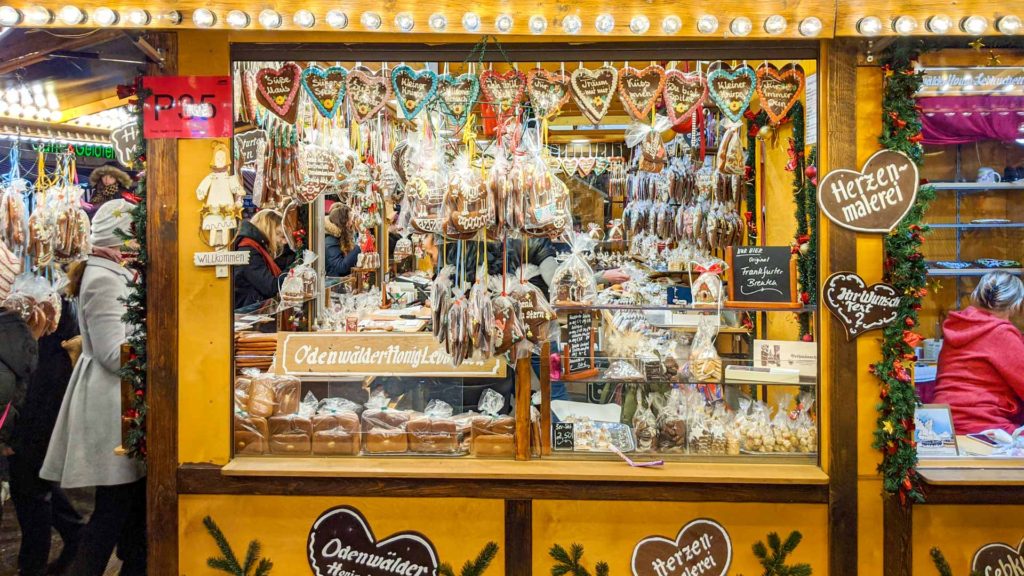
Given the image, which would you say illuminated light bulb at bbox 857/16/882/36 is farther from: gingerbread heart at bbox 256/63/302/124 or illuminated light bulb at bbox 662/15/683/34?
gingerbread heart at bbox 256/63/302/124

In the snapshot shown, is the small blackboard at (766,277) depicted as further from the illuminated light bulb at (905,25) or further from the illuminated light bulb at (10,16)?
the illuminated light bulb at (10,16)

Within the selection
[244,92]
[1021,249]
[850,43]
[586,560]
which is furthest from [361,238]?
[1021,249]

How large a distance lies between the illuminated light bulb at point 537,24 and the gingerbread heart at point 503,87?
35 cm

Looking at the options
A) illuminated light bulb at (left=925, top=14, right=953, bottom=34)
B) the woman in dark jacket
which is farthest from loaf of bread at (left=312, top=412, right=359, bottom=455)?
illuminated light bulb at (left=925, top=14, right=953, bottom=34)

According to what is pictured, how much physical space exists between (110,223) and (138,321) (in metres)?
0.85

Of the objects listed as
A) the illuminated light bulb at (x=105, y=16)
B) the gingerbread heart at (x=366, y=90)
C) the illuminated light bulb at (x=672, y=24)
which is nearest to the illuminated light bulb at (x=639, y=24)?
the illuminated light bulb at (x=672, y=24)

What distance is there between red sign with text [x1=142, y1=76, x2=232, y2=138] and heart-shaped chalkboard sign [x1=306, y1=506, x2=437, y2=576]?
1.78 meters

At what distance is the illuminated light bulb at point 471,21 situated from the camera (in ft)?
9.20

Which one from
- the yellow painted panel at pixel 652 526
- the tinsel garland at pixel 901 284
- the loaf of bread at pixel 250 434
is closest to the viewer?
the tinsel garland at pixel 901 284

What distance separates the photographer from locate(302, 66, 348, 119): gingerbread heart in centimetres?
321

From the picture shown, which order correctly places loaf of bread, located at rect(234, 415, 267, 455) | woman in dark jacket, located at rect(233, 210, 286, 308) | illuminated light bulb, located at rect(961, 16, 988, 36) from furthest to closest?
woman in dark jacket, located at rect(233, 210, 286, 308)
loaf of bread, located at rect(234, 415, 267, 455)
illuminated light bulb, located at rect(961, 16, 988, 36)

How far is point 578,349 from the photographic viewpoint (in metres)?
3.36

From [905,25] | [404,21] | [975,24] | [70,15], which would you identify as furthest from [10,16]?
[975,24]

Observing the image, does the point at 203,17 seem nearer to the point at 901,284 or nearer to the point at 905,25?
the point at 905,25
